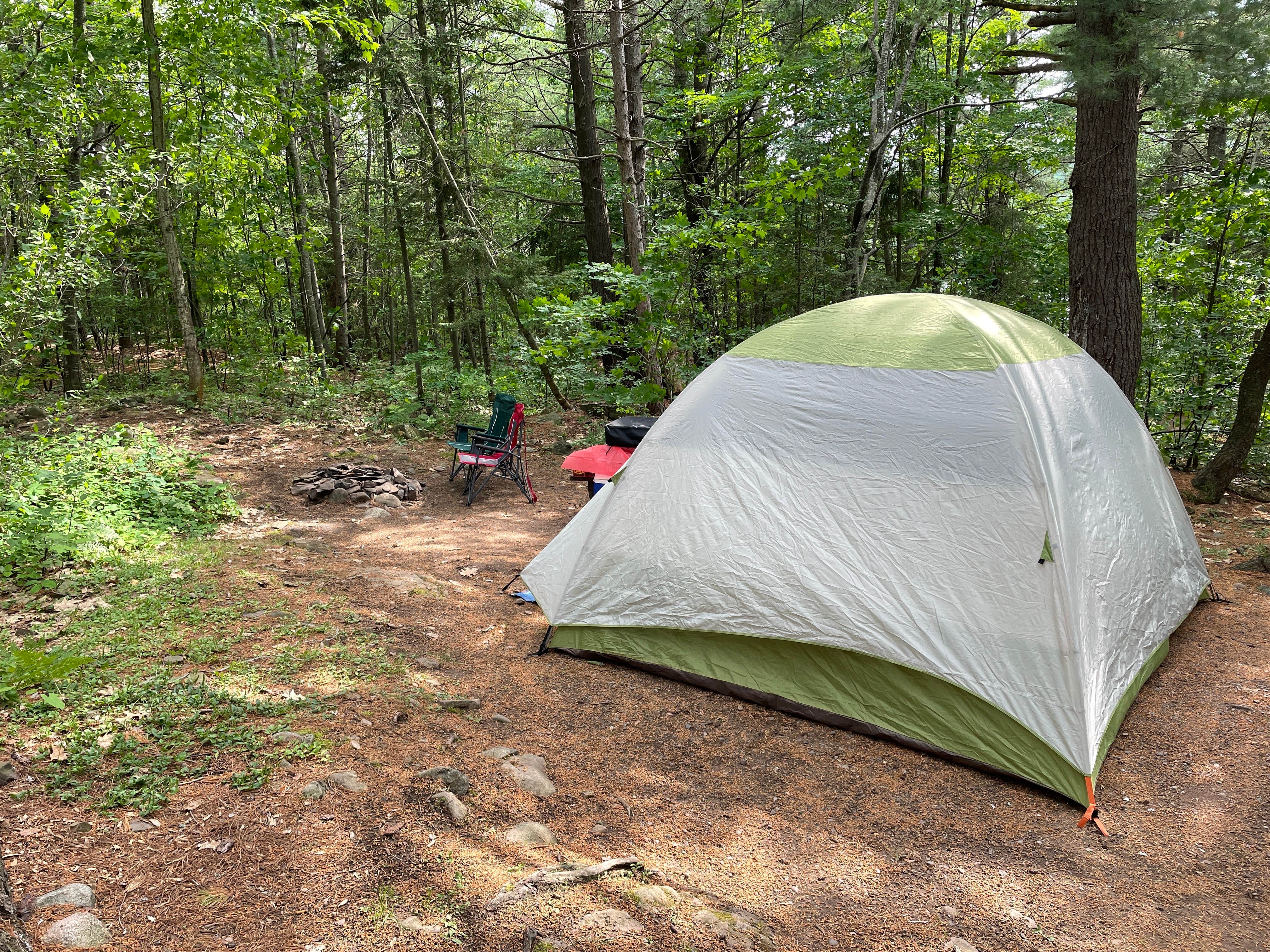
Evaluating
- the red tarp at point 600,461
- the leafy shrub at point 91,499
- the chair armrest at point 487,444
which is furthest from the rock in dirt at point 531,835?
the chair armrest at point 487,444

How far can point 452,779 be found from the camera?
9.39 ft

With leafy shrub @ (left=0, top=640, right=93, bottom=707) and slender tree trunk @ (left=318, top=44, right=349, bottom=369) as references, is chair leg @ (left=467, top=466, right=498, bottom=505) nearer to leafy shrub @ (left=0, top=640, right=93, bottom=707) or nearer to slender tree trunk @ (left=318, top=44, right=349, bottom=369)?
leafy shrub @ (left=0, top=640, right=93, bottom=707)

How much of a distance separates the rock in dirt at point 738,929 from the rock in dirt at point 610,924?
0.21 metres

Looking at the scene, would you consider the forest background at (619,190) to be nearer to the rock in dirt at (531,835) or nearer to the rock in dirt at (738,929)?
the rock in dirt at (531,835)

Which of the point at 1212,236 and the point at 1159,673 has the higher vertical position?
the point at 1212,236

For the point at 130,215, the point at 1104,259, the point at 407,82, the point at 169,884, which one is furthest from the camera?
the point at 407,82

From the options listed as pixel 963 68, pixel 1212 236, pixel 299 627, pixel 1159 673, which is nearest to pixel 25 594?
pixel 299 627

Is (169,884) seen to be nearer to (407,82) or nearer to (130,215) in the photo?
(130,215)

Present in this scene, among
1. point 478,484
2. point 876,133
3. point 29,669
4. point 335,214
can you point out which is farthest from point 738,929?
point 335,214

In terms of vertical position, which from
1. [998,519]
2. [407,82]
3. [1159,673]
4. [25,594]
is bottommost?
[1159,673]

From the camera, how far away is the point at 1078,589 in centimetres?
329

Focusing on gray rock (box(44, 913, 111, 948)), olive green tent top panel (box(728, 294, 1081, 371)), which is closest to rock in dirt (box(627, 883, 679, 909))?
gray rock (box(44, 913, 111, 948))

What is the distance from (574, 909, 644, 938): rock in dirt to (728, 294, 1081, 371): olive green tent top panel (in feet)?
9.34

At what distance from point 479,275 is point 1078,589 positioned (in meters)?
8.53
